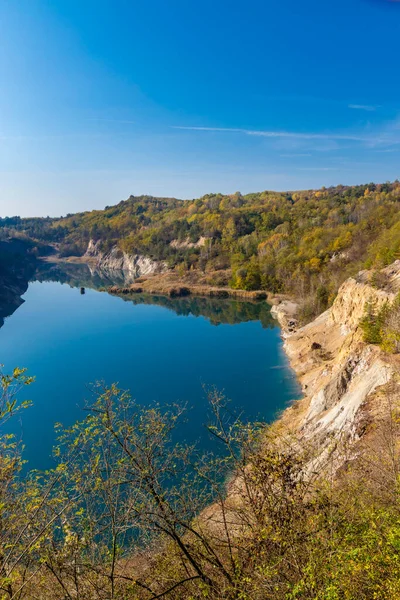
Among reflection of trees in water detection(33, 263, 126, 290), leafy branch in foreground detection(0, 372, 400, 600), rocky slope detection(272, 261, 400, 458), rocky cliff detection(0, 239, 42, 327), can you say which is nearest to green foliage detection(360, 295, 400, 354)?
rocky slope detection(272, 261, 400, 458)

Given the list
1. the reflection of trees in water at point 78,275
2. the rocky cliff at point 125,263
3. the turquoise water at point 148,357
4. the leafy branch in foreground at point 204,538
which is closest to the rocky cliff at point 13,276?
the turquoise water at point 148,357

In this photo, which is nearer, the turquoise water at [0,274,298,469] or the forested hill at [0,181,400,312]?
the turquoise water at [0,274,298,469]

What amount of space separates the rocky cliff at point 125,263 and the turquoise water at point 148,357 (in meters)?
34.1

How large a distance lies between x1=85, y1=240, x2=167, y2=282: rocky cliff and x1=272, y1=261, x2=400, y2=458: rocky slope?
2513 inches

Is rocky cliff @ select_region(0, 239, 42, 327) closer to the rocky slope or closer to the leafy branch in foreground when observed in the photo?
the rocky slope

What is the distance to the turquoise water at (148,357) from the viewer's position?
26469 millimetres

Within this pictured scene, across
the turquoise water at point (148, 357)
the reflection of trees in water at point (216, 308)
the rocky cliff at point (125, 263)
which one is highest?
the rocky cliff at point (125, 263)

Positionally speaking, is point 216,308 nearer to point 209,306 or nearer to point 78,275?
point 209,306

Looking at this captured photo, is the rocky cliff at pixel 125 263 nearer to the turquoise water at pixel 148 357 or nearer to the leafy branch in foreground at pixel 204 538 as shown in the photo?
the turquoise water at pixel 148 357

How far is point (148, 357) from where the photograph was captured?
38.2 m

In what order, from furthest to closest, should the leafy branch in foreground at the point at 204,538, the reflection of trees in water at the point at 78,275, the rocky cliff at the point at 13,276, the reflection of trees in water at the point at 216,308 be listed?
the reflection of trees in water at the point at 78,275 → the rocky cliff at the point at 13,276 → the reflection of trees in water at the point at 216,308 → the leafy branch in foreground at the point at 204,538

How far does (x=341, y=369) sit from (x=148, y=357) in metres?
22.6

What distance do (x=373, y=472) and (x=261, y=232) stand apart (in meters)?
87.6

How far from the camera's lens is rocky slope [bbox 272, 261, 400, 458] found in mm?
15608
